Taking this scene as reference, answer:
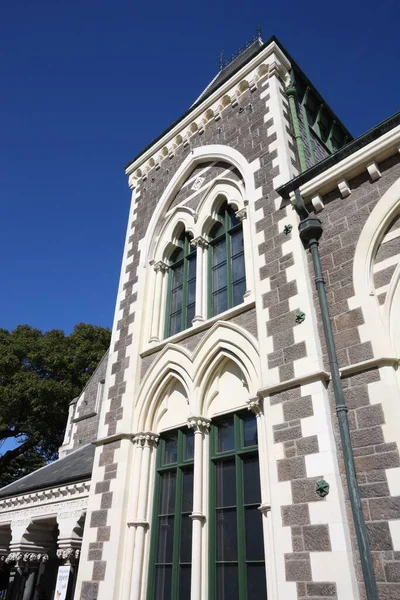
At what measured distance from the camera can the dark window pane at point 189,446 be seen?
768 centimetres

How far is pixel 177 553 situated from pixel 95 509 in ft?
6.48

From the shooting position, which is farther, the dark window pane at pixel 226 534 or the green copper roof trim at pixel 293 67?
the green copper roof trim at pixel 293 67

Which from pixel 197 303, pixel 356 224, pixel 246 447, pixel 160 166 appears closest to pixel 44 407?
pixel 160 166

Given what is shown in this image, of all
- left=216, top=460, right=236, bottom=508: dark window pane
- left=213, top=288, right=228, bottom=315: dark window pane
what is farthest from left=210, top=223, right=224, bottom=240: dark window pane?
left=216, top=460, right=236, bottom=508: dark window pane

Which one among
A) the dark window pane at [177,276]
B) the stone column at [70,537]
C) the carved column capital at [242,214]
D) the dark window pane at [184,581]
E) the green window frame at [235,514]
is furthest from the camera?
the dark window pane at [177,276]

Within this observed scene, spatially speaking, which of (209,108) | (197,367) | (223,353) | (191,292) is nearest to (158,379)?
(197,367)

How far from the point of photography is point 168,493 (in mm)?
7723

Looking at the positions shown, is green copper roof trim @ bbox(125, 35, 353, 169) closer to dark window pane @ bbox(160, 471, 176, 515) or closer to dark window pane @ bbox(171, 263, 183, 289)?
dark window pane @ bbox(171, 263, 183, 289)

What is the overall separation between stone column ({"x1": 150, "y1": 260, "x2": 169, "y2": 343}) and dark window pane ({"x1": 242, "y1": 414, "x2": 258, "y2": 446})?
9.85ft

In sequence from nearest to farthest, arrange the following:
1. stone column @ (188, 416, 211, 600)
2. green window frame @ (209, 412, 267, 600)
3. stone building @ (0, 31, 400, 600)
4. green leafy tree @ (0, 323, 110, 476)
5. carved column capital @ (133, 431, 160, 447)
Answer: stone building @ (0, 31, 400, 600)
green window frame @ (209, 412, 267, 600)
stone column @ (188, 416, 211, 600)
carved column capital @ (133, 431, 160, 447)
green leafy tree @ (0, 323, 110, 476)

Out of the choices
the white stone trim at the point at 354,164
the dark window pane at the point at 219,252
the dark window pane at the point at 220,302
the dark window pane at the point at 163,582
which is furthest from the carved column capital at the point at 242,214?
the dark window pane at the point at 163,582

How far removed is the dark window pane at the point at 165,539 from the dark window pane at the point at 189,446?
A: 100cm

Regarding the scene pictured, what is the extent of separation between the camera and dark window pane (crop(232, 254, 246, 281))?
28.2 ft

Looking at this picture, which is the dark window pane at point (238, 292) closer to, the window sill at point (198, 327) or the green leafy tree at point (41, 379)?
the window sill at point (198, 327)
